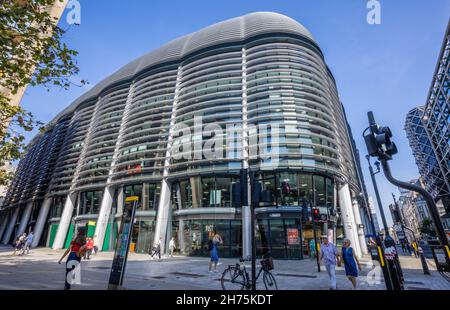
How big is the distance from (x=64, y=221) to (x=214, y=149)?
29010 millimetres

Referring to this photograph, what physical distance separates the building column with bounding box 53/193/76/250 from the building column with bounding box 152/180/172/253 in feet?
66.2

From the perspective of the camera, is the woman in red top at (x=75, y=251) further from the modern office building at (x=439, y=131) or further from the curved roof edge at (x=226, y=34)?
the modern office building at (x=439, y=131)

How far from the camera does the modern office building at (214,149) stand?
2452cm

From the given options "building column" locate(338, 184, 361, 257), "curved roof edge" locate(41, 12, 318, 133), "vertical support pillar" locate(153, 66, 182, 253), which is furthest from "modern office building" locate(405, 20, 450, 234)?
"vertical support pillar" locate(153, 66, 182, 253)

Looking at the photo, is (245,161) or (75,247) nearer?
(75,247)

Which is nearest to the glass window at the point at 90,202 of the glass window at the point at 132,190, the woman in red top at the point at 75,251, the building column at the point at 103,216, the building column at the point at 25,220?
the building column at the point at 103,216

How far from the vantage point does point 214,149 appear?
26.8 meters

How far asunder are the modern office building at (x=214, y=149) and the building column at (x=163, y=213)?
0.13 m

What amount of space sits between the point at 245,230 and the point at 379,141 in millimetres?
21351

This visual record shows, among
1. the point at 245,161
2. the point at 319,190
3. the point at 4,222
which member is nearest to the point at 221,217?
the point at 245,161

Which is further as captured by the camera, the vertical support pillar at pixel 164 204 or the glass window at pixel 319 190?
→ the vertical support pillar at pixel 164 204

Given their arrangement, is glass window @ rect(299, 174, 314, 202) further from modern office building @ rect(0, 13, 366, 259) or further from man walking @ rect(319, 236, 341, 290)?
man walking @ rect(319, 236, 341, 290)

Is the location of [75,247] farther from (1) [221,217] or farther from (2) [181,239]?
(2) [181,239]
